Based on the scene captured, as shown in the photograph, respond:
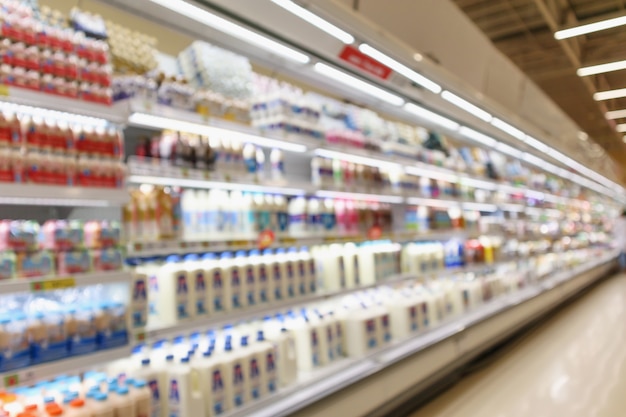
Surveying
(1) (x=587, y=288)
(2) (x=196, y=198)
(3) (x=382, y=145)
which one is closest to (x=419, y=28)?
(3) (x=382, y=145)

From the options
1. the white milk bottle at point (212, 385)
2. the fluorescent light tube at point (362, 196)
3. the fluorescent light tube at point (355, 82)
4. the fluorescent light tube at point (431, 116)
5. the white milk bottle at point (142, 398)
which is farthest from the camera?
the fluorescent light tube at point (431, 116)

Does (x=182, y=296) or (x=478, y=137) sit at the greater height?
(x=478, y=137)

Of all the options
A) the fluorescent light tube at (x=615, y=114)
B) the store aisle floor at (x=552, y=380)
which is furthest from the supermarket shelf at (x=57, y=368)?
the fluorescent light tube at (x=615, y=114)

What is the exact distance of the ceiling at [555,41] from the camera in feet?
25.6

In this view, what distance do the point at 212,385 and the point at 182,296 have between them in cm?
46

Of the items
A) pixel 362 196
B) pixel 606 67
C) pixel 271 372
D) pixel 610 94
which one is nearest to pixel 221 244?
pixel 271 372

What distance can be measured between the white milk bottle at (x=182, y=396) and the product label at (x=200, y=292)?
0.32 meters

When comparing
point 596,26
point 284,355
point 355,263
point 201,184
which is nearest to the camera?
point 201,184

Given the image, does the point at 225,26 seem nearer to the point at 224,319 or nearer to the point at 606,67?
the point at 224,319

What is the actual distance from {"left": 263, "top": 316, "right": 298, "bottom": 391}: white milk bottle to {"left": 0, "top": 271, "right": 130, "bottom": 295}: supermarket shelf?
112cm

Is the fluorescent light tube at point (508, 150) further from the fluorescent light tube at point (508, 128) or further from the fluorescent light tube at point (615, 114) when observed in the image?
the fluorescent light tube at point (615, 114)

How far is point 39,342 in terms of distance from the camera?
1.94 m

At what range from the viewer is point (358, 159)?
14.2ft

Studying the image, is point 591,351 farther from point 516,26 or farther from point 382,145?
point 516,26
